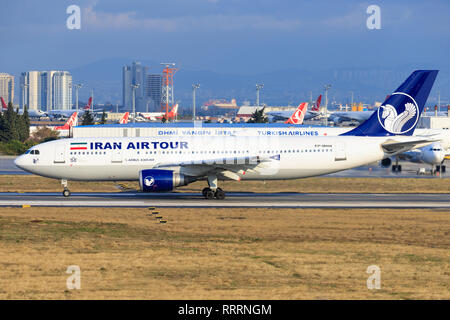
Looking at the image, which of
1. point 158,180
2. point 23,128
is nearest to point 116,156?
point 158,180

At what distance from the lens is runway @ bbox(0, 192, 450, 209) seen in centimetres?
3909

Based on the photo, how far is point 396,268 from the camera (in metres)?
22.5

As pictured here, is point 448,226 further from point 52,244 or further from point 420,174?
point 420,174

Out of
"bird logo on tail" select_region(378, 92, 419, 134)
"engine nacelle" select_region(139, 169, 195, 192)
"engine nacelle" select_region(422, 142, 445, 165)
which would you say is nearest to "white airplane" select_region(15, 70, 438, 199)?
"engine nacelle" select_region(139, 169, 195, 192)

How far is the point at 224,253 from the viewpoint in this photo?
2478 cm

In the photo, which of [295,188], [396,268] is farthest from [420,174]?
[396,268]

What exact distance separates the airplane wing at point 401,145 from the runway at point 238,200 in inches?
131

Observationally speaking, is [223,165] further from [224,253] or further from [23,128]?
[23,128]

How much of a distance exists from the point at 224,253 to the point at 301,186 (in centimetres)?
2724

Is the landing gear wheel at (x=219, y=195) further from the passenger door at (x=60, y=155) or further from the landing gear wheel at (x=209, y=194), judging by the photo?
the passenger door at (x=60, y=155)

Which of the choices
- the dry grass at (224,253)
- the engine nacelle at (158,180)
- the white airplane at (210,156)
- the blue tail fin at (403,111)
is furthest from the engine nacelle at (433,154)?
the engine nacelle at (158,180)

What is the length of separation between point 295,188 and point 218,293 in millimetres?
31861

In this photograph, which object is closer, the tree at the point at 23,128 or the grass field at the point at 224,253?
the grass field at the point at 224,253

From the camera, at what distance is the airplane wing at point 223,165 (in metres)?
40.9
